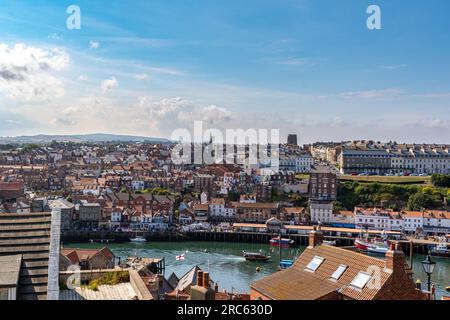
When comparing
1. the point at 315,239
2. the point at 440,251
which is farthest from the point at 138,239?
the point at 315,239

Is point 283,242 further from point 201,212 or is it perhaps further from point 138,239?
point 138,239

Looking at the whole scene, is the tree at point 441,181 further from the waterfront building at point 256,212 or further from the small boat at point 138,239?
the small boat at point 138,239

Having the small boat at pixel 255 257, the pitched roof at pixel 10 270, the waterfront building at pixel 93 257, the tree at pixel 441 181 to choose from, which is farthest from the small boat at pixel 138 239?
the pitched roof at pixel 10 270

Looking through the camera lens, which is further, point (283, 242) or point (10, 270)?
point (283, 242)

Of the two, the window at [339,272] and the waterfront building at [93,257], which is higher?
the window at [339,272]
